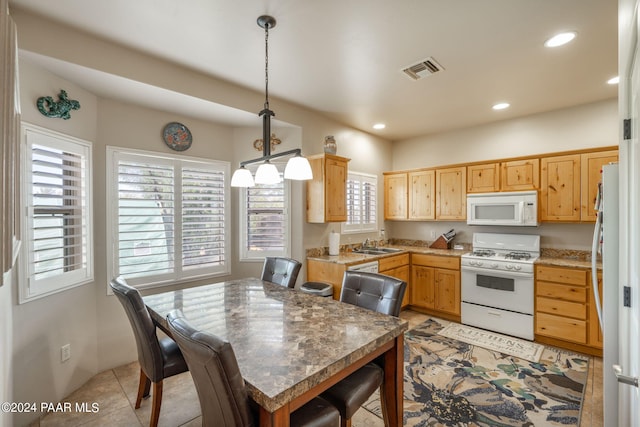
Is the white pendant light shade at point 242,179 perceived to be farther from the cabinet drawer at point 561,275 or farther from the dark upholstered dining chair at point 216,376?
the cabinet drawer at point 561,275

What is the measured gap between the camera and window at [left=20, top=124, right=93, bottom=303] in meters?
2.07

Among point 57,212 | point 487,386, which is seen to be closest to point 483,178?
point 487,386

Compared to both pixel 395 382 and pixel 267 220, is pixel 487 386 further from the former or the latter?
pixel 267 220

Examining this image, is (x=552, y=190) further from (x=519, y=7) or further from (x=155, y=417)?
(x=155, y=417)

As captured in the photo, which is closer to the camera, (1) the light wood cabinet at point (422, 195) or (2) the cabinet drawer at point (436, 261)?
(2) the cabinet drawer at point (436, 261)

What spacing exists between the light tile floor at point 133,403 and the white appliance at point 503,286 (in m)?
0.77

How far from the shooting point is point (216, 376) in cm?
105

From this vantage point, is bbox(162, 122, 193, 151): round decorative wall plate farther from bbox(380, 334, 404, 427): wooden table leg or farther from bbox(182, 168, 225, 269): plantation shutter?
bbox(380, 334, 404, 427): wooden table leg

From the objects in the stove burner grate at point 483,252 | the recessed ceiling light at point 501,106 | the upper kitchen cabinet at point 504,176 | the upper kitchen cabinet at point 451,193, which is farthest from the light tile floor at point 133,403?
the recessed ceiling light at point 501,106

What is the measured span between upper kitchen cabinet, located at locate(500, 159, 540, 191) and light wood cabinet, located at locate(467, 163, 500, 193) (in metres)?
0.07

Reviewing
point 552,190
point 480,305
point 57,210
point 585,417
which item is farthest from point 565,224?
point 57,210

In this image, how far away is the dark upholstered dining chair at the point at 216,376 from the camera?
1.03 meters

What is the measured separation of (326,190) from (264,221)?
0.90 metres

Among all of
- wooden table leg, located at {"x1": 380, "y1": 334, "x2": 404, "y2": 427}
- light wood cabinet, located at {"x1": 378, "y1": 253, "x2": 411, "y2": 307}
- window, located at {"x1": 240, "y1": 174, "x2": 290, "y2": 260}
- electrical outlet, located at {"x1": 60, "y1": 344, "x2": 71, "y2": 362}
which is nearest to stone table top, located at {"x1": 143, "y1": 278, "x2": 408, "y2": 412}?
wooden table leg, located at {"x1": 380, "y1": 334, "x2": 404, "y2": 427}
